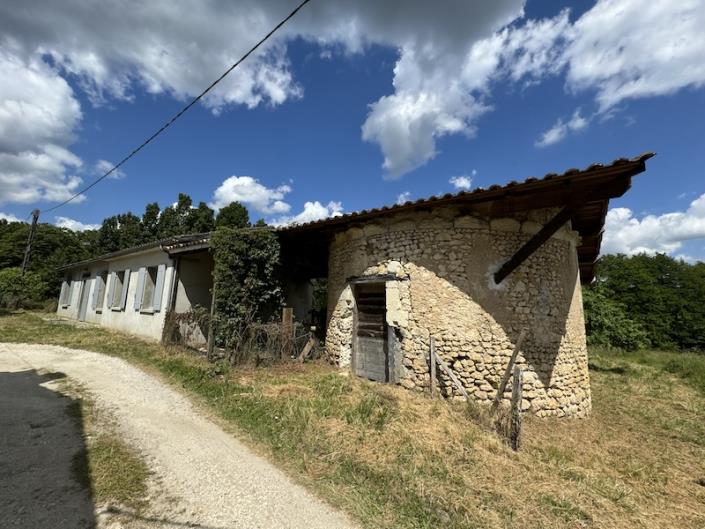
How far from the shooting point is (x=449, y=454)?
4.13 m

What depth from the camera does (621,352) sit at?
17828mm

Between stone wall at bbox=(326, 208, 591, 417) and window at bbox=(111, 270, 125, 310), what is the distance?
11.8m

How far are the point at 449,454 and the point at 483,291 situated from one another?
124 inches

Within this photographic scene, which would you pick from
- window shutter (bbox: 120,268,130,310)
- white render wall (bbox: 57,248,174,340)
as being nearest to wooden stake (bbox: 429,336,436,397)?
white render wall (bbox: 57,248,174,340)

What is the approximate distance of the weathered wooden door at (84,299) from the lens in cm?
1634

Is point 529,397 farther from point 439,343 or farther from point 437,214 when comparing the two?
point 437,214

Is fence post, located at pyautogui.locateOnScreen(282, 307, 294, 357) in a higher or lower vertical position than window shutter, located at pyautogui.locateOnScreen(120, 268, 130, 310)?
lower

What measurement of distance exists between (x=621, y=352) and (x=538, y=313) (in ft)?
51.5

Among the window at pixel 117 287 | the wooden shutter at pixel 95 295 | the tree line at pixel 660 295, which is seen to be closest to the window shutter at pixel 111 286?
the window at pixel 117 287

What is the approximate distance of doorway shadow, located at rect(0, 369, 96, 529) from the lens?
103 inches

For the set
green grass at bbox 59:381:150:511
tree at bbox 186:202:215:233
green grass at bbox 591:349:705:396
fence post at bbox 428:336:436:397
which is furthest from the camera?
tree at bbox 186:202:215:233

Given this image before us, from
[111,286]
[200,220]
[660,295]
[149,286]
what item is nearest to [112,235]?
[200,220]

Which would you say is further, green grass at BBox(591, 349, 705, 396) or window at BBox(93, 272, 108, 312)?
window at BBox(93, 272, 108, 312)

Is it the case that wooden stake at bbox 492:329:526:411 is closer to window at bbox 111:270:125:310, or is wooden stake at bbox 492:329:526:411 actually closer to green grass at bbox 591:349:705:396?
green grass at bbox 591:349:705:396
